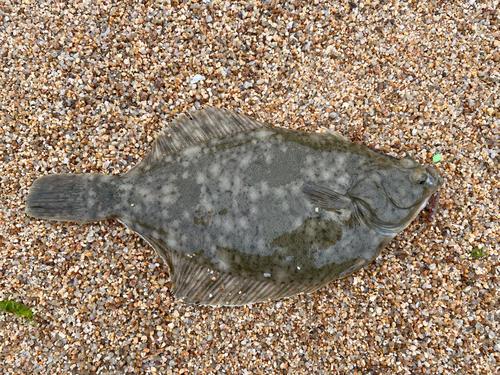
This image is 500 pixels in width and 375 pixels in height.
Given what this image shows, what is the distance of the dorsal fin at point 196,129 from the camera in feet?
7.90

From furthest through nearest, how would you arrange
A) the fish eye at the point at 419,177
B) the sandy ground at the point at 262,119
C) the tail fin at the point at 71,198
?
the sandy ground at the point at 262,119
the tail fin at the point at 71,198
the fish eye at the point at 419,177

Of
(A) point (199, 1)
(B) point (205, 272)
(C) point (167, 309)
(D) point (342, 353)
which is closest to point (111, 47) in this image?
(A) point (199, 1)

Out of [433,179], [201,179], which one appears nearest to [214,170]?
[201,179]

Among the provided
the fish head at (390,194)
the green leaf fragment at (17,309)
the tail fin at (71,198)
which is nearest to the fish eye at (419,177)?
the fish head at (390,194)

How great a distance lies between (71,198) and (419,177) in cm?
249

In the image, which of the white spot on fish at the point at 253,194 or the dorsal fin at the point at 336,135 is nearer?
the white spot on fish at the point at 253,194

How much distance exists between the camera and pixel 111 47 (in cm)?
256

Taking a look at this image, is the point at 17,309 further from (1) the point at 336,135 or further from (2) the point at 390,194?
(2) the point at 390,194

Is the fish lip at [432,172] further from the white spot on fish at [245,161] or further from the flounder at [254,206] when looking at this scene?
the white spot on fish at [245,161]

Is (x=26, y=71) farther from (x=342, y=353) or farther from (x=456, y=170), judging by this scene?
(x=456, y=170)

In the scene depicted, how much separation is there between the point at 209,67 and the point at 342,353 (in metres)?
2.48

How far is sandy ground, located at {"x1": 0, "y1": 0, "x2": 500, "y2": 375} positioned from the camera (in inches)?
94.1

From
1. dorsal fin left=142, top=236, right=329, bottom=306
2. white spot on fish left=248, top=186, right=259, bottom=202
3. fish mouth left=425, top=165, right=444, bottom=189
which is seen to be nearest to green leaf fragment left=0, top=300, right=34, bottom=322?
dorsal fin left=142, top=236, right=329, bottom=306

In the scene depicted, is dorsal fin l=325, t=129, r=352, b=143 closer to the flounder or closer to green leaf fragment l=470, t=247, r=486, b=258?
the flounder
